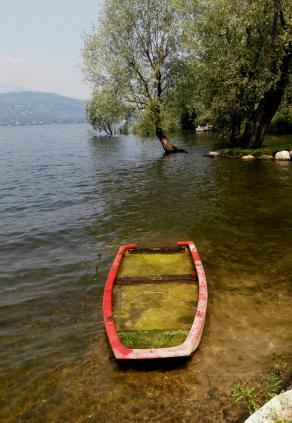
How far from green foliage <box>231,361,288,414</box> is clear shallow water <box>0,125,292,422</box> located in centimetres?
20

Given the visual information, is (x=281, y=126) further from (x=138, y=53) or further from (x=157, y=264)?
(x=157, y=264)

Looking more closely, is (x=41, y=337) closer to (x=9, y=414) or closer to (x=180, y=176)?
(x=9, y=414)

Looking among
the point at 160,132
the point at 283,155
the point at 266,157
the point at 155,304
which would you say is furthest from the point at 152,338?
the point at 160,132

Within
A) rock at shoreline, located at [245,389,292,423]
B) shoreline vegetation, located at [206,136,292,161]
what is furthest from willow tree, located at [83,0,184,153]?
rock at shoreline, located at [245,389,292,423]

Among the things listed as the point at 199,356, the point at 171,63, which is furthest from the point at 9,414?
the point at 171,63

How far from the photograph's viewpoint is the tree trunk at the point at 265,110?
94.9 feet

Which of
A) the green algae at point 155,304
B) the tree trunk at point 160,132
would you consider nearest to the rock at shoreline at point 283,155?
the tree trunk at point 160,132

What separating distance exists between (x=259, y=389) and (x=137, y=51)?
35708 mm

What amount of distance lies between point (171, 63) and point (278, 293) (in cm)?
3297

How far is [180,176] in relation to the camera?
2667 cm

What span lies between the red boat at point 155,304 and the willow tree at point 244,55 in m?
22.9

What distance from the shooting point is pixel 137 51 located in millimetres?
35500

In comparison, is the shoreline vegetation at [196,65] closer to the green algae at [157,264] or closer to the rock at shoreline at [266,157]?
the rock at shoreline at [266,157]

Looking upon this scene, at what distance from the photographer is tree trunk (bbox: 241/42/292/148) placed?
94.9ft
